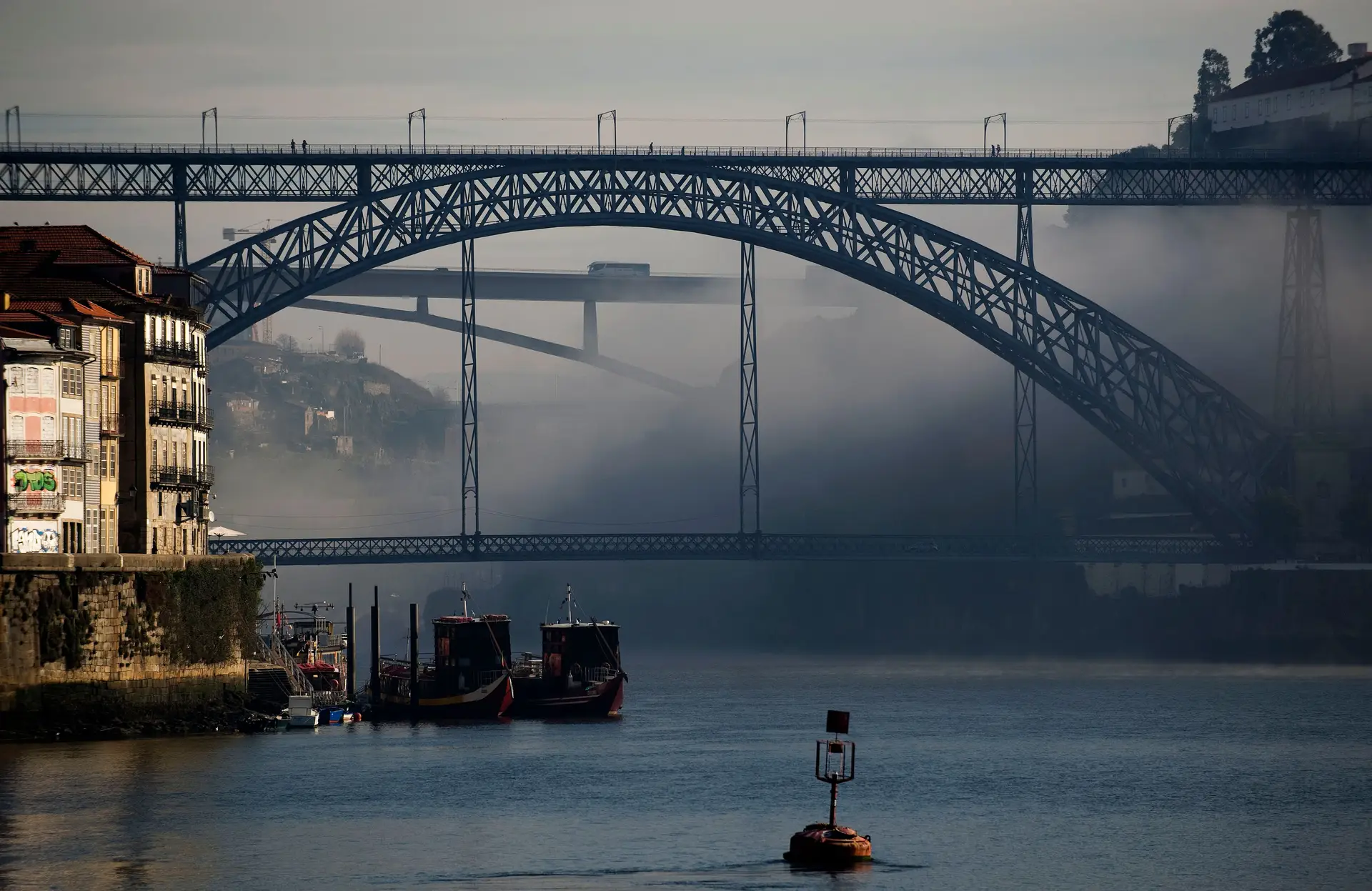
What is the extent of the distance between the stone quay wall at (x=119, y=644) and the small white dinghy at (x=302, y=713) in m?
2.23

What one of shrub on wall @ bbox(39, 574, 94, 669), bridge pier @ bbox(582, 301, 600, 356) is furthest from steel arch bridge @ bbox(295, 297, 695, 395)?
shrub on wall @ bbox(39, 574, 94, 669)

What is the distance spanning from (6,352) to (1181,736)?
118ft

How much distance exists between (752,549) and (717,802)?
154 ft

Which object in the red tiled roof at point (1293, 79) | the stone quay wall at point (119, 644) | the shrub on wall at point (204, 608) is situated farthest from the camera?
the red tiled roof at point (1293, 79)

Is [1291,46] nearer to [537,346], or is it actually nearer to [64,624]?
[537,346]

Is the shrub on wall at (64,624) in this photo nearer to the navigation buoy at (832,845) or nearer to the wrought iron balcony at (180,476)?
the wrought iron balcony at (180,476)

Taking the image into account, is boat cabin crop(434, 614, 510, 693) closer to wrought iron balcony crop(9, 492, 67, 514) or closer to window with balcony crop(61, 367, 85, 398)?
window with balcony crop(61, 367, 85, 398)

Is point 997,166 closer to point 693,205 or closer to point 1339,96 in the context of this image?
point 693,205

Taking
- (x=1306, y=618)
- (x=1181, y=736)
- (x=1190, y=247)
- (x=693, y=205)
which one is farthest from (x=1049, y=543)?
(x=1190, y=247)

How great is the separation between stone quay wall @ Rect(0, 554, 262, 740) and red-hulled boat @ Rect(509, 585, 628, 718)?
13378mm

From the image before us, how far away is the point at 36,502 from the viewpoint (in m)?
63.3

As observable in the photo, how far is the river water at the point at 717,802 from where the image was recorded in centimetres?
4522

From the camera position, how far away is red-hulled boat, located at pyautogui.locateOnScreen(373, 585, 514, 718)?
80.8 m

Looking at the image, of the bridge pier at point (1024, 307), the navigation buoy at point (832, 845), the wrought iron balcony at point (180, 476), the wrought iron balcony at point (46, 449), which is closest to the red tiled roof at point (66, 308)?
the wrought iron balcony at point (46, 449)
